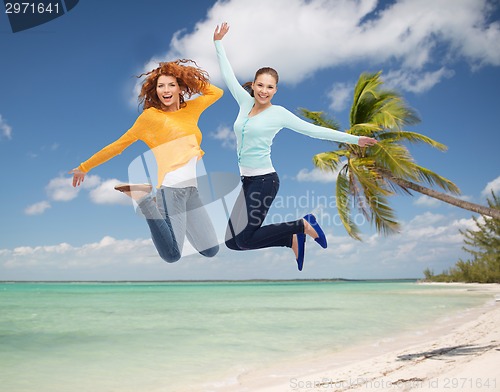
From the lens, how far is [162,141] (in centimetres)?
305

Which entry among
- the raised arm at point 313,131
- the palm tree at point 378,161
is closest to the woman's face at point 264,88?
the raised arm at point 313,131

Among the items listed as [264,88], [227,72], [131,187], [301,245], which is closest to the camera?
[131,187]

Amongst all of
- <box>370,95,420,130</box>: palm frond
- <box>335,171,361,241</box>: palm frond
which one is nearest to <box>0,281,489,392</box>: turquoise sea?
<box>335,171,361,241</box>: palm frond

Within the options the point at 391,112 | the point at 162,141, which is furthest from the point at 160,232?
the point at 391,112

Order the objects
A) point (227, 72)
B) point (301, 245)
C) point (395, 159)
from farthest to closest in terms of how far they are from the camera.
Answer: point (395, 159), point (227, 72), point (301, 245)

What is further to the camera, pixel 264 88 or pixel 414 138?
pixel 414 138

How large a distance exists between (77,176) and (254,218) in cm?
122

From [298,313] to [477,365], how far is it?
63.8 ft

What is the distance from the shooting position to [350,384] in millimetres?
9602

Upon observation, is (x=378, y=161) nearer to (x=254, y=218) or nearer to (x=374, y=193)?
(x=374, y=193)

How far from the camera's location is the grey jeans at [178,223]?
8.80 feet

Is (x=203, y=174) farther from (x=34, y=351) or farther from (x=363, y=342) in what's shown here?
(x=34, y=351)

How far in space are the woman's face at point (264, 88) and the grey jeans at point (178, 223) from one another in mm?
699

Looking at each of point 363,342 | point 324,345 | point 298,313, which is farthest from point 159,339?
point 298,313
